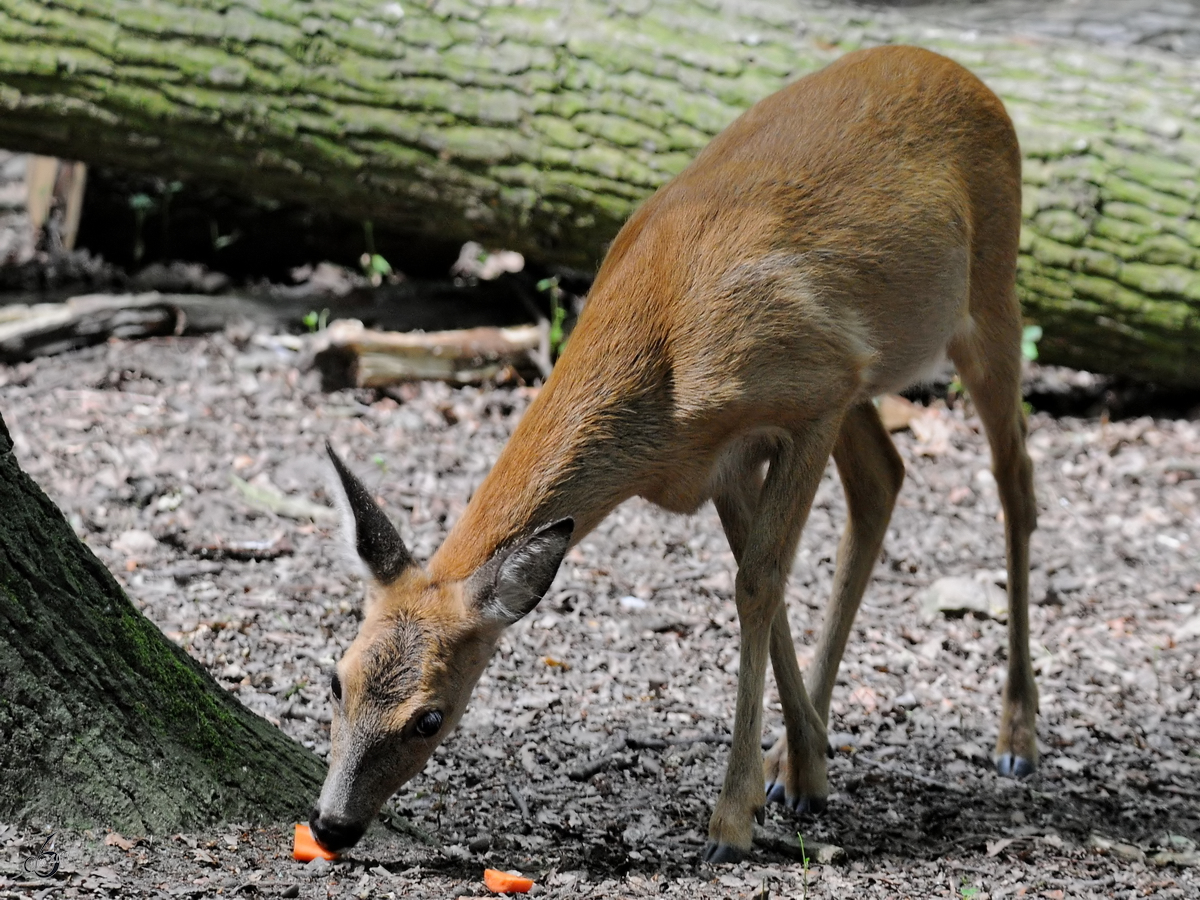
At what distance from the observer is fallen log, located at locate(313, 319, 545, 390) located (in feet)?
26.7

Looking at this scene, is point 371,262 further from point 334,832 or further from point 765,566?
point 334,832

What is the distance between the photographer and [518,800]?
4.46 metres

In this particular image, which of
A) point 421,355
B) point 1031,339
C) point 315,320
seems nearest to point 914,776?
point 1031,339

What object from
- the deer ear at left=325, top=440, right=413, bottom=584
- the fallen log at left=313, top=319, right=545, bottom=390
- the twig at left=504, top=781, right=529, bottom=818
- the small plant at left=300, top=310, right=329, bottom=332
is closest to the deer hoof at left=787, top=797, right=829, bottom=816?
the twig at left=504, top=781, right=529, bottom=818

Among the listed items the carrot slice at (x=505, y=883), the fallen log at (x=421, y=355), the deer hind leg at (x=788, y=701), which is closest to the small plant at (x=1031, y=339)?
the fallen log at (x=421, y=355)

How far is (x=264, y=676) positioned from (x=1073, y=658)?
367 cm

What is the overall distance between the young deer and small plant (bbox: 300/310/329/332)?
14.1ft

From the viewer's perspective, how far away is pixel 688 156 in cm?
801

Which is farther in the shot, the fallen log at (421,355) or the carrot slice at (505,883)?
the fallen log at (421,355)

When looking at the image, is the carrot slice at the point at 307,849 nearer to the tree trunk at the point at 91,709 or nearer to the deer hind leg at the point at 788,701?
the tree trunk at the point at 91,709

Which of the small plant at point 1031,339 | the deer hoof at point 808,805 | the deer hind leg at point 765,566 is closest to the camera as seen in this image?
the deer hind leg at point 765,566

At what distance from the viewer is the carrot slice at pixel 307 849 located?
12.1 feet

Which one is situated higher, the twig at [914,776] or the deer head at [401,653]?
the deer head at [401,653]

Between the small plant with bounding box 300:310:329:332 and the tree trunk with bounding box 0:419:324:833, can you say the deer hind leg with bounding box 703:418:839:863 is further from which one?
the small plant with bounding box 300:310:329:332
